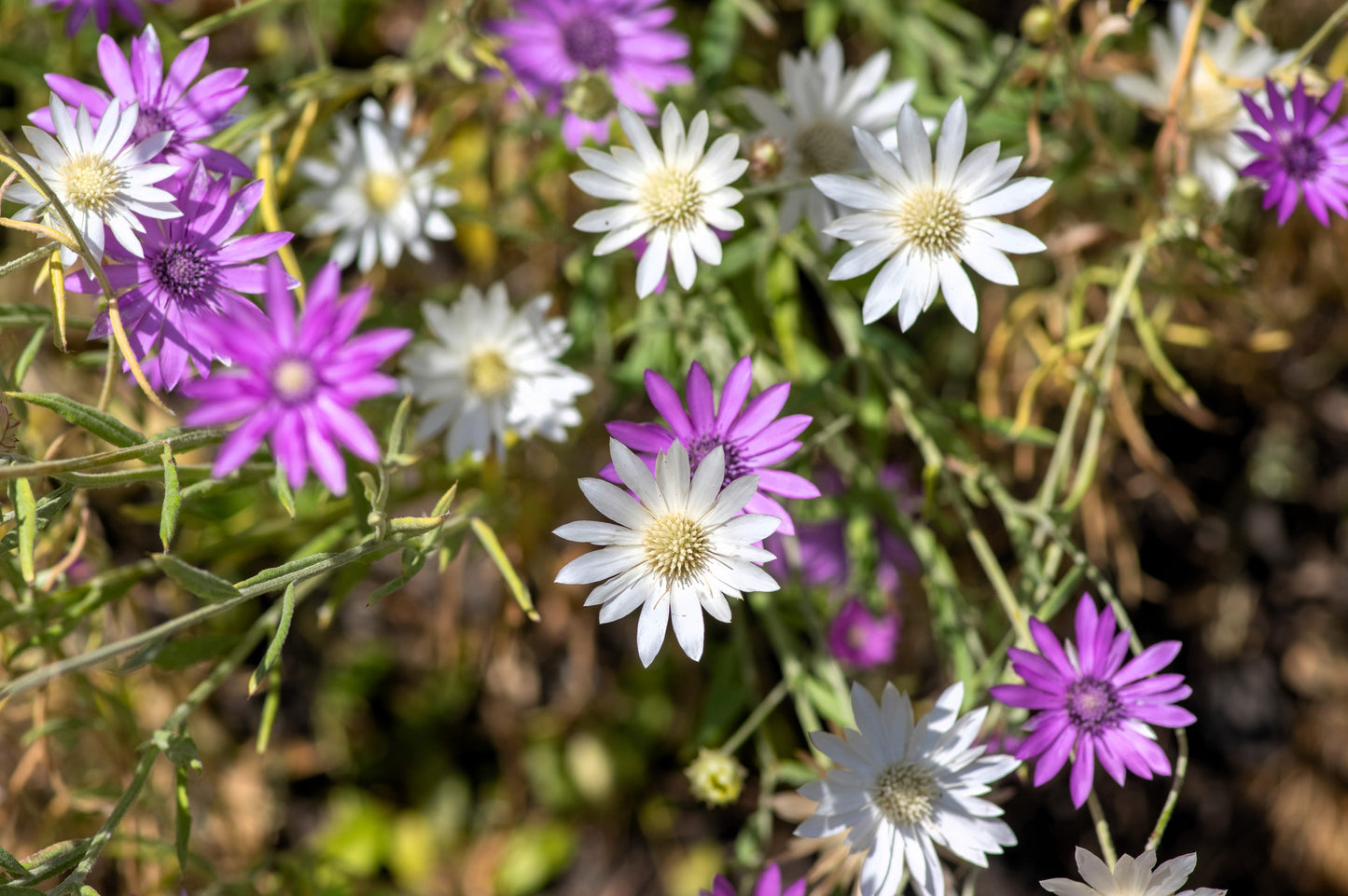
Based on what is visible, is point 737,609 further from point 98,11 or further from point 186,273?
point 98,11

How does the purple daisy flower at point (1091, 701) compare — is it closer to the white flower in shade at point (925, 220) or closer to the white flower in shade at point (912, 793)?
the white flower in shade at point (912, 793)

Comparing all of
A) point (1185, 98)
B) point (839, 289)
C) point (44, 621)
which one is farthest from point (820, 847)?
point (1185, 98)

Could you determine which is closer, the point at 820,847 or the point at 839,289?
the point at 820,847

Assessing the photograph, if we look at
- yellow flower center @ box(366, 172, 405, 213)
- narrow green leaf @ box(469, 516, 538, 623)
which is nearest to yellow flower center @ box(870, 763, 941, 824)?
narrow green leaf @ box(469, 516, 538, 623)

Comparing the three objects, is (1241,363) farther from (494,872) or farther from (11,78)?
(11,78)

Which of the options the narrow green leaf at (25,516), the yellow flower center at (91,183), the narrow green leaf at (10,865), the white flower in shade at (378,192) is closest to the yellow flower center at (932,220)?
the white flower in shade at (378,192)

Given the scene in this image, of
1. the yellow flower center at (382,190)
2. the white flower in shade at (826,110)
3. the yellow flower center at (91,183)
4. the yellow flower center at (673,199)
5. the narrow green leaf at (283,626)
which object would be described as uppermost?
the white flower in shade at (826,110)
